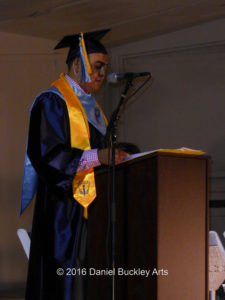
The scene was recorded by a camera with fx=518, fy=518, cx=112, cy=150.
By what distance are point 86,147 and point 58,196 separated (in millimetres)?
265

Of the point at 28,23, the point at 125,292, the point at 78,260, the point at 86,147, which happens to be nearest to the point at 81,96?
the point at 86,147

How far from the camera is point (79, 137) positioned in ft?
7.84

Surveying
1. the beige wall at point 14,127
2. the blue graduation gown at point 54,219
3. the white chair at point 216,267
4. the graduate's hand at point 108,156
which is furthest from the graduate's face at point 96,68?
the beige wall at point 14,127

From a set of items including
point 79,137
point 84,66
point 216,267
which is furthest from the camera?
point 216,267

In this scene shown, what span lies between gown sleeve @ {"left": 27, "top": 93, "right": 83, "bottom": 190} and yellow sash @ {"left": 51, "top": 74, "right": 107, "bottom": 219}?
0.10 ft

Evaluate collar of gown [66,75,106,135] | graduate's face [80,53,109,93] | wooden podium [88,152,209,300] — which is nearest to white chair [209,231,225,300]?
wooden podium [88,152,209,300]

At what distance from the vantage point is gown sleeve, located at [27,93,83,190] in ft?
7.39

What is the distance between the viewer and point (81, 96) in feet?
8.39

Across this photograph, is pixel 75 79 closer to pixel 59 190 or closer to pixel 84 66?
pixel 84 66

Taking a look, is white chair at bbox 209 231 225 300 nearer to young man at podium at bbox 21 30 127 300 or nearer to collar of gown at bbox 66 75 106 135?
young man at podium at bbox 21 30 127 300

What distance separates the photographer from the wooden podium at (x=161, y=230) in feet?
6.44

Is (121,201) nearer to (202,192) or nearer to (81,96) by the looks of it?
(202,192)

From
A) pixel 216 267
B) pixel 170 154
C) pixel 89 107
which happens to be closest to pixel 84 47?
pixel 89 107

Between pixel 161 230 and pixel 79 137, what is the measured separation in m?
0.65
